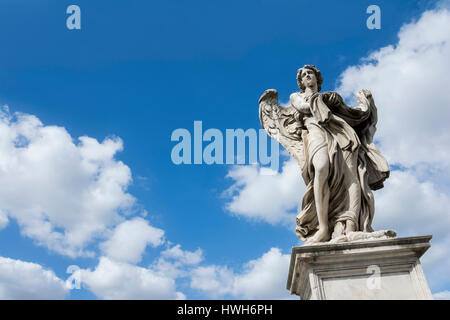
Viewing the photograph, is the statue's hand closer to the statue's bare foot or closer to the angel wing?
the angel wing

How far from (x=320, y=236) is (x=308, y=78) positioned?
3.52 meters

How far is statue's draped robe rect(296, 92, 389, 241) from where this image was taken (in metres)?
6.55

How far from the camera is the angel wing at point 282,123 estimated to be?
7660 millimetres

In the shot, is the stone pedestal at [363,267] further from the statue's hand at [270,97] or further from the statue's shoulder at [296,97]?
the statue's hand at [270,97]

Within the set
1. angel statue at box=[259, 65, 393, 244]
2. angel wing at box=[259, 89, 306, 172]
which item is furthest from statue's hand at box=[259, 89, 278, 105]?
angel statue at box=[259, 65, 393, 244]

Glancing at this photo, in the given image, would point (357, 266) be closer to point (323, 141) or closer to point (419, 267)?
point (419, 267)

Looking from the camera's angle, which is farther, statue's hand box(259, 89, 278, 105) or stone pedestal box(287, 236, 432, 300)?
statue's hand box(259, 89, 278, 105)

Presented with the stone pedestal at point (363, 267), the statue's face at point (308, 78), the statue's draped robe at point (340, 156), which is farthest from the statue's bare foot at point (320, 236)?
the statue's face at point (308, 78)

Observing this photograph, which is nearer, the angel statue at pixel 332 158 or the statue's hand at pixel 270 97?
the angel statue at pixel 332 158

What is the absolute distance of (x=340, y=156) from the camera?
6797 millimetres

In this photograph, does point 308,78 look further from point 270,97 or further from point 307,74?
point 270,97

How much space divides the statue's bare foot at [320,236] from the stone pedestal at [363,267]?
0.59 m

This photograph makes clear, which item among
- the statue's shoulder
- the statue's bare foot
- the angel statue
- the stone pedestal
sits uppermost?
the statue's shoulder
